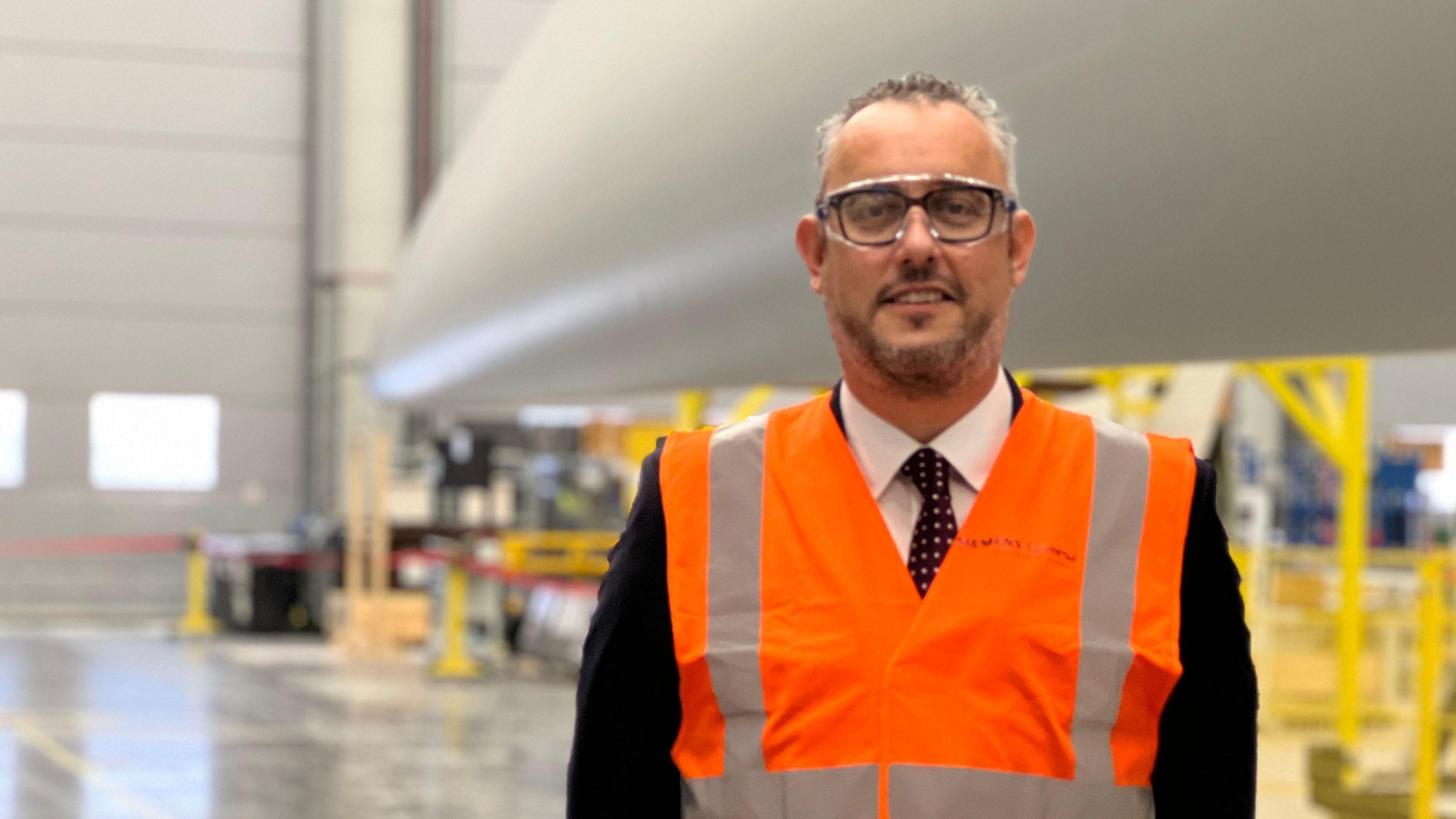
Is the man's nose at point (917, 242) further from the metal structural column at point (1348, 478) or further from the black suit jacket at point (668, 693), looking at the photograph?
the metal structural column at point (1348, 478)

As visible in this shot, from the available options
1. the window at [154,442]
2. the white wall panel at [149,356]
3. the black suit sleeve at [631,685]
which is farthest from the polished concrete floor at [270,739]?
the black suit sleeve at [631,685]

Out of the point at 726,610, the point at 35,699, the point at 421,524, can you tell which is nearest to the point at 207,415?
the point at 421,524

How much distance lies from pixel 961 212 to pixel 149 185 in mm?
19830

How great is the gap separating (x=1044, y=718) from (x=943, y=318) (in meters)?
0.38

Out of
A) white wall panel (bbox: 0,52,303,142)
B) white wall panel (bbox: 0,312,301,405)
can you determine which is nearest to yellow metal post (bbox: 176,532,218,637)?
white wall panel (bbox: 0,312,301,405)

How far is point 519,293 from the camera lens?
4672mm

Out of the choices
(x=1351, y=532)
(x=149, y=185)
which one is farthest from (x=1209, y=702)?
(x=149, y=185)

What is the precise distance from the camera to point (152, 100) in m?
20.0

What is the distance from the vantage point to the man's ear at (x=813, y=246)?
1.62 metres

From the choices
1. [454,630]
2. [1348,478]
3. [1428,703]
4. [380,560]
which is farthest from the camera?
[380,560]

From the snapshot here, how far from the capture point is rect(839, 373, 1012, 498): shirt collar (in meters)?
1.64

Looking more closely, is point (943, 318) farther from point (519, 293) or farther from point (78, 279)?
point (78, 279)

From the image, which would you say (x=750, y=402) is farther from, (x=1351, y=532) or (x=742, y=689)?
(x=742, y=689)

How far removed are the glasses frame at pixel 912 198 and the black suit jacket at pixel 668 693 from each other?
0.71ft
